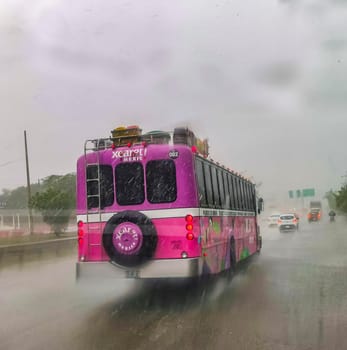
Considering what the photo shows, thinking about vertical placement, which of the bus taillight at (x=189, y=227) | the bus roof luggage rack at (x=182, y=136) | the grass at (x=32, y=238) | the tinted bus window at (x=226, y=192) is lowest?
the grass at (x=32, y=238)

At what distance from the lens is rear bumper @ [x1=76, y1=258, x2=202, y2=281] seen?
8.46 meters

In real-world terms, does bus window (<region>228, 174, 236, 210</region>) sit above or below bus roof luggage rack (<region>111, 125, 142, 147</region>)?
below

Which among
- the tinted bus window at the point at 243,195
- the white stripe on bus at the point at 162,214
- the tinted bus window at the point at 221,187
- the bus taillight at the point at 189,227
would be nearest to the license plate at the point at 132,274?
the white stripe on bus at the point at 162,214

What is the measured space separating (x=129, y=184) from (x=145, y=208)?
1.76 ft

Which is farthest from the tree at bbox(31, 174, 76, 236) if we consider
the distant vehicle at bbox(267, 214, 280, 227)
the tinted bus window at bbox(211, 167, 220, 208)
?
the distant vehicle at bbox(267, 214, 280, 227)

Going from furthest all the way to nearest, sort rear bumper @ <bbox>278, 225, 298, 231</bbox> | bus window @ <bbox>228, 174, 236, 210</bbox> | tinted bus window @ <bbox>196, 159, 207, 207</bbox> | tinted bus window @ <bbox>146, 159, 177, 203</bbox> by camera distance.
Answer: rear bumper @ <bbox>278, 225, 298, 231</bbox> → bus window @ <bbox>228, 174, 236, 210</bbox> → tinted bus window @ <bbox>196, 159, 207, 207</bbox> → tinted bus window @ <bbox>146, 159, 177, 203</bbox>

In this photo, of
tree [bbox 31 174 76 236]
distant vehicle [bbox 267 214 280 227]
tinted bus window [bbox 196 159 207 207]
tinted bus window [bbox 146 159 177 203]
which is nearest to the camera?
tinted bus window [bbox 146 159 177 203]

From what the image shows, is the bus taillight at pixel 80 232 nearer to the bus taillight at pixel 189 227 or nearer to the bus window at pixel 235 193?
the bus taillight at pixel 189 227

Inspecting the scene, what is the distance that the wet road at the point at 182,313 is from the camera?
6434 mm

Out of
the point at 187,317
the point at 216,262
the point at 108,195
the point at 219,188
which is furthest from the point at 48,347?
the point at 219,188

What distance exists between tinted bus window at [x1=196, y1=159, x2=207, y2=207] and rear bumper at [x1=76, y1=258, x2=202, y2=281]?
114 cm

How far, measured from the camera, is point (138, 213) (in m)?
8.87

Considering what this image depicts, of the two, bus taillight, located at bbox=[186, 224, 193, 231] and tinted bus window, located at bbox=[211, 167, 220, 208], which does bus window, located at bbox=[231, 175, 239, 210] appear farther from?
bus taillight, located at bbox=[186, 224, 193, 231]

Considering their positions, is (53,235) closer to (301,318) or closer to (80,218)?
(80,218)
